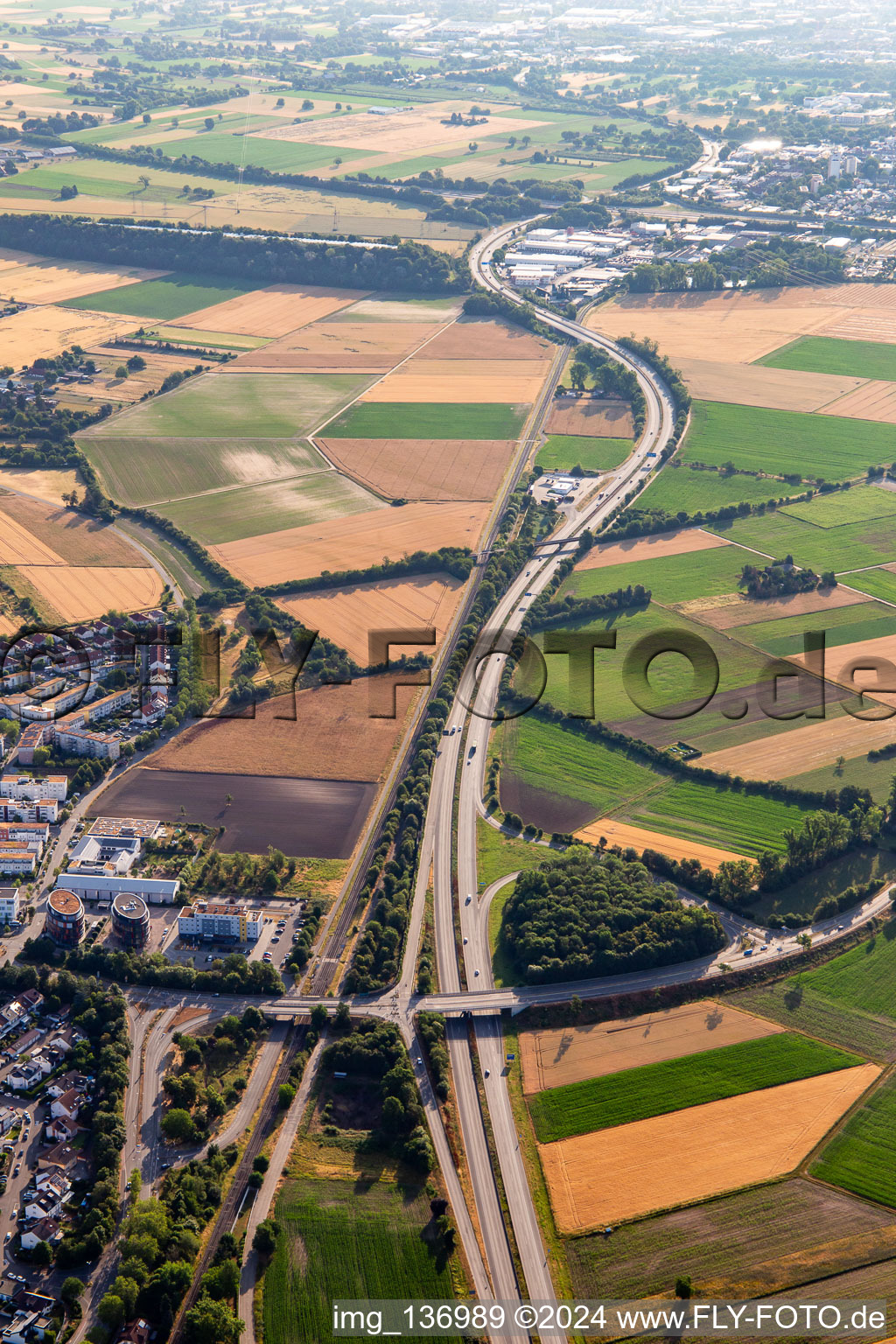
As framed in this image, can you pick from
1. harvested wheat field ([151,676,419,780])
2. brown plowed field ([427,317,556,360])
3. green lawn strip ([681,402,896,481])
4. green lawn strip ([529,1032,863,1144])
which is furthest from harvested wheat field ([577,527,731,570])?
green lawn strip ([529,1032,863,1144])

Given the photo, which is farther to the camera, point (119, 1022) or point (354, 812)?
point (354, 812)

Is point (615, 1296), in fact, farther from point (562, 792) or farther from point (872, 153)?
point (872, 153)

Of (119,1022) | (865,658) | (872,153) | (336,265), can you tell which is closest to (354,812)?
(119,1022)

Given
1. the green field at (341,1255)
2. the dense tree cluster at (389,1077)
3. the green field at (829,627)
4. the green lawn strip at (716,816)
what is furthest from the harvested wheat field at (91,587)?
the green field at (341,1255)

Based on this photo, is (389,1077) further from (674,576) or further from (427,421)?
(427,421)

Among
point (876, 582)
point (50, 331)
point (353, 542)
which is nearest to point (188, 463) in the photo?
point (353, 542)
